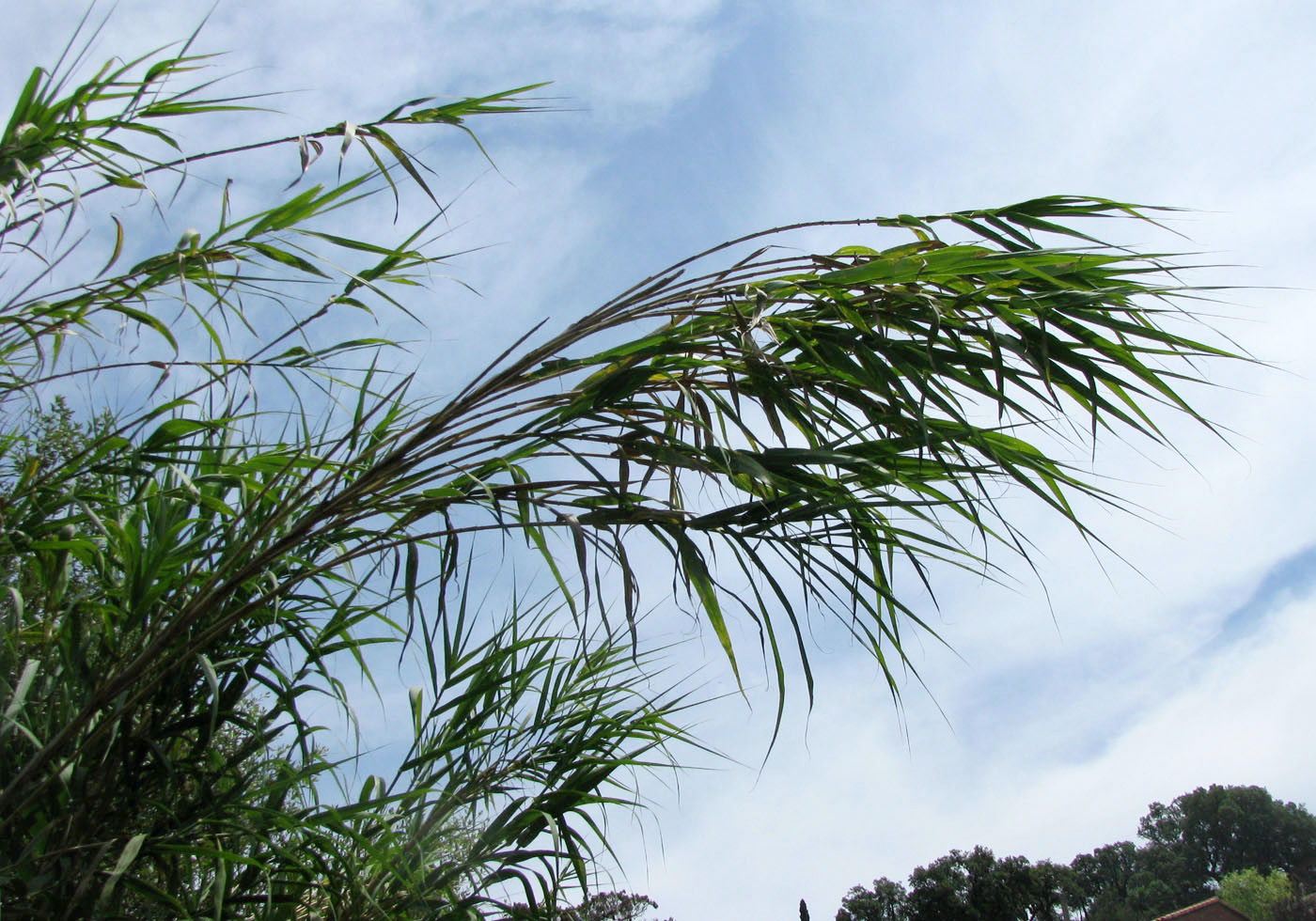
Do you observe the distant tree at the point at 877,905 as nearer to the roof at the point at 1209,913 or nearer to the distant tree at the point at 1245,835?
the roof at the point at 1209,913

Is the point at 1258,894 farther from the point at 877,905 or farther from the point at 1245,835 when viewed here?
the point at 1245,835

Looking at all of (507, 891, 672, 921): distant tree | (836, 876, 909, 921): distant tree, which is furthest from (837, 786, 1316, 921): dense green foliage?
(507, 891, 672, 921): distant tree

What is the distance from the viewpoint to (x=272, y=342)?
5.39ft

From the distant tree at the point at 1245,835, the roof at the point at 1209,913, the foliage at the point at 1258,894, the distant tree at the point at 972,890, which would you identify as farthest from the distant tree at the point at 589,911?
the distant tree at the point at 1245,835

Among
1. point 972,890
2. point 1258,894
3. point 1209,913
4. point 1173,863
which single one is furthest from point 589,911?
point 1173,863

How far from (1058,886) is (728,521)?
128ft

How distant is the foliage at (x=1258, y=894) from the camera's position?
30266mm

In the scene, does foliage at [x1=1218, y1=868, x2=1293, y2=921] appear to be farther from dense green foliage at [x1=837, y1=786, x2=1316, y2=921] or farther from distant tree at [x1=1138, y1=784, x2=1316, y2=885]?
distant tree at [x1=1138, y1=784, x2=1316, y2=885]

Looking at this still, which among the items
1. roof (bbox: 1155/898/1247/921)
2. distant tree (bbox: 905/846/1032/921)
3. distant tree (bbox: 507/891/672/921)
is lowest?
distant tree (bbox: 507/891/672/921)

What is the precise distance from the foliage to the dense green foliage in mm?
344

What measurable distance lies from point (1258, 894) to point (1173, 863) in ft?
57.6

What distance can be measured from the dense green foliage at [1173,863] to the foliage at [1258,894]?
344 millimetres

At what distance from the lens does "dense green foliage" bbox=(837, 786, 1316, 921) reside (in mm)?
33469

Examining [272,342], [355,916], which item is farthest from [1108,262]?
[355,916]
